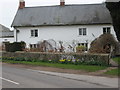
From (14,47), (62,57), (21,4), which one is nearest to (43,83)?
(62,57)

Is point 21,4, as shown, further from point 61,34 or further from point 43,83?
point 43,83

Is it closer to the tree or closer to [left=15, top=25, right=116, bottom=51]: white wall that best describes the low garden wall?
the tree

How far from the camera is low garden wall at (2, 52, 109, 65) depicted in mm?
21169

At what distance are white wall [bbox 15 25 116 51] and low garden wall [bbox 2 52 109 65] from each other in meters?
7.78

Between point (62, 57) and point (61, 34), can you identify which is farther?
point (61, 34)

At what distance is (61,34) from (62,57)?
40.4 ft

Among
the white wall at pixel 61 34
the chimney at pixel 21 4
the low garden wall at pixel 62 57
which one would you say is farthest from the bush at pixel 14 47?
the chimney at pixel 21 4

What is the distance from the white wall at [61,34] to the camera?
34953 millimetres

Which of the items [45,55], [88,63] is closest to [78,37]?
[45,55]

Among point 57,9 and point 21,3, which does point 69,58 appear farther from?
point 21,3

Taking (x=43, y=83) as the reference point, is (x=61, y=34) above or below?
above

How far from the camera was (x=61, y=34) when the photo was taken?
36.3m

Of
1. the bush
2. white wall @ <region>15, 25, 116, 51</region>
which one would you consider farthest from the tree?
the bush

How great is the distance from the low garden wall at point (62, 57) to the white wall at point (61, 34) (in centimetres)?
778
